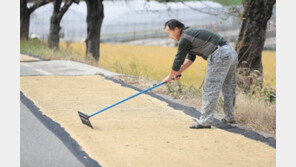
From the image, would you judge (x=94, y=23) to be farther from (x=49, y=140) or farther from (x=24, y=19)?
(x=49, y=140)

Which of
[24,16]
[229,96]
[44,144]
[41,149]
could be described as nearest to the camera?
[41,149]

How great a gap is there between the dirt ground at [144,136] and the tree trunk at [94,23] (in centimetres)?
782

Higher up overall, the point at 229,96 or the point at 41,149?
the point at 229,96

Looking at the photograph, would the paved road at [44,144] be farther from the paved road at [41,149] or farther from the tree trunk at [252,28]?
the tree trunk at [252,28]

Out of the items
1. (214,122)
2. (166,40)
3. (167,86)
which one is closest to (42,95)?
(167,86)

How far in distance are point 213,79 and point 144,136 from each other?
3.94ft

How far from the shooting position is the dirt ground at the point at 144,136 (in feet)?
15.8

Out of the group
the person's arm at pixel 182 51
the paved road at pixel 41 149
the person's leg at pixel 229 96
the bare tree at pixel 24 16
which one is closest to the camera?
the paved road at pixel 41 149

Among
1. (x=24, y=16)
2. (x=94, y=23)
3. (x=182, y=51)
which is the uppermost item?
(x=182, y=51)

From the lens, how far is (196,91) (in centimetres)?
855

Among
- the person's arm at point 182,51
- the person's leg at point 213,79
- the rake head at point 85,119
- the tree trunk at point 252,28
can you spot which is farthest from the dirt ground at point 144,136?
the tree trunk at point 252,28

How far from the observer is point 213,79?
6109 millimetres

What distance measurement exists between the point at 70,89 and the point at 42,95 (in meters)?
0.81

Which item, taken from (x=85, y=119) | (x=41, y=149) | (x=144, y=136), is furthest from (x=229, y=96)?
(x=41, y=149)
